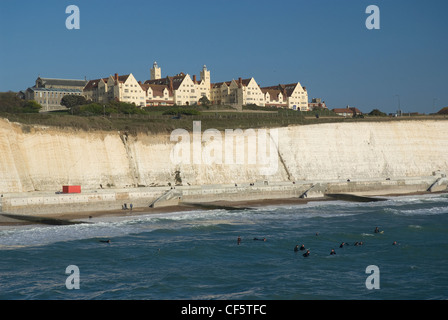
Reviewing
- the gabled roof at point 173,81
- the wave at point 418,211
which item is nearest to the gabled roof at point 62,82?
the gabled roof at point 173,81

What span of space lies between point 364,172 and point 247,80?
5788 cm

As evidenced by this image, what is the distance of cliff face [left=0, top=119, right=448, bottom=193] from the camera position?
60.5 m

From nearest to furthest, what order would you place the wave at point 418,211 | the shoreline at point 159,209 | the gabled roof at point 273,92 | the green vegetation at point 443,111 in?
1. the shoreline at point 159,209
2. the wave at point 418,211
3. the green vegetation at point 443,111
4. the gabled roof at point 273,92


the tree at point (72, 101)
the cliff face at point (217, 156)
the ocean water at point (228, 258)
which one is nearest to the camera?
the ocean water at point (228, 258)

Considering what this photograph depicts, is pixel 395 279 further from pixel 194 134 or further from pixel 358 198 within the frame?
pixel 194 134

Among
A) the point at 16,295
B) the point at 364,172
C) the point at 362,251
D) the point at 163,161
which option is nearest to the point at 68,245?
the point at 16,295

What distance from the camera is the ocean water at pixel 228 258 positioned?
1190 inches

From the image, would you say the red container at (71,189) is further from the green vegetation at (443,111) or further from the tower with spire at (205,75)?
the green vegetation at (443,111)

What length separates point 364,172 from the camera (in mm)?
83250

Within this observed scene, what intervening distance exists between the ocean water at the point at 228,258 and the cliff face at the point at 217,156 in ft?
42.6

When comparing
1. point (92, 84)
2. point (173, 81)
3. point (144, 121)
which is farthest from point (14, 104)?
point (173, 81)

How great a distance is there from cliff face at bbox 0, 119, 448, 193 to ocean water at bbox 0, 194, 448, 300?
13.0 m

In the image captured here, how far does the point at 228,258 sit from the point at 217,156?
3690 cm

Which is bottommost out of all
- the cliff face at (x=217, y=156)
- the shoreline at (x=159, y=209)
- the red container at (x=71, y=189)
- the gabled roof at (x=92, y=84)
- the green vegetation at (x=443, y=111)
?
the shoreline at (x=159, y=209)
